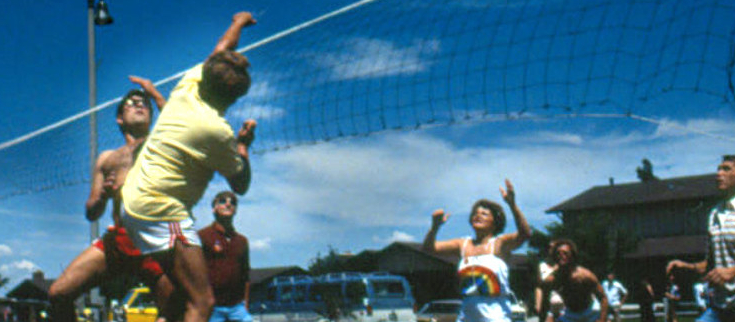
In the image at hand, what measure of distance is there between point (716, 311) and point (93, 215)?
4.16m

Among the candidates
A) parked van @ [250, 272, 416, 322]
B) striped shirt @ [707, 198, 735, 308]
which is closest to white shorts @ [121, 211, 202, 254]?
striped shirt @ [707, 198, 735, 308]

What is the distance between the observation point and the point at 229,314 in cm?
664

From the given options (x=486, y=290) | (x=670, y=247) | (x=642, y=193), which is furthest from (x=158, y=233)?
(x=642, y=193)

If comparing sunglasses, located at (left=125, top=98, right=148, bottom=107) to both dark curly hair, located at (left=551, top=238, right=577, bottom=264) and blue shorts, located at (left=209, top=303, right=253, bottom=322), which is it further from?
dark curly hair, located at (left=551, top=238, right=577, bottom=264)

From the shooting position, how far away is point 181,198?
165 inches

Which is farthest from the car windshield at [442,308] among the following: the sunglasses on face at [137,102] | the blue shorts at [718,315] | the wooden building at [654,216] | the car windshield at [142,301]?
the sunglasses on face at [137,102]

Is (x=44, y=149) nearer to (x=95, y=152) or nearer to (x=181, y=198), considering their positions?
(x=95, y=152)

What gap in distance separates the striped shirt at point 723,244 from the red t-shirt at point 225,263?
3506mm

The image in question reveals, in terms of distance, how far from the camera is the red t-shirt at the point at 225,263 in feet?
21.8

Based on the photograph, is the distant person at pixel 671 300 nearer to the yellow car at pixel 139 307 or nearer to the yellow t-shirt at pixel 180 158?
the yellow t-shirt at pixel 180 158

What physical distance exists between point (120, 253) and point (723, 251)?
13.0 ft

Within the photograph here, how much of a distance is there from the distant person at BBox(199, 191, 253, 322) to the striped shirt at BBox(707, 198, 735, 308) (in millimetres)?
3472

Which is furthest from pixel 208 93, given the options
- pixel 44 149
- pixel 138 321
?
pixel 138 321

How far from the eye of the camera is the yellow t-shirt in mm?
4066
